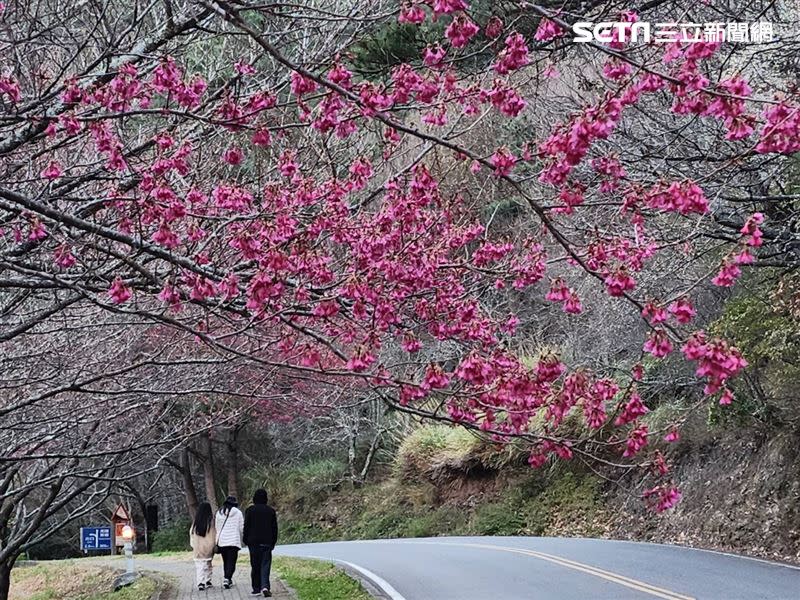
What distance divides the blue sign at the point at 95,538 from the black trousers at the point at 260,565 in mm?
4501

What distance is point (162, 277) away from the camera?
5.55m

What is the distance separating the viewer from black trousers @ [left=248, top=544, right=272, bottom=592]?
1201 centimetres

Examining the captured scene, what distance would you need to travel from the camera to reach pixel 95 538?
15695 millimetres

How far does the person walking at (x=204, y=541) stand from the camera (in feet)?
43.5

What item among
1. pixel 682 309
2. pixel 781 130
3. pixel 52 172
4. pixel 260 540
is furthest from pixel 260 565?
pixel 781 130

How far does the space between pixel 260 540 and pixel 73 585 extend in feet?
34.1

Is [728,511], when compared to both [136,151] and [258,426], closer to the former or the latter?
[136,151]

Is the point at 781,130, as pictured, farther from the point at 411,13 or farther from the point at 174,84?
the point at 174,84

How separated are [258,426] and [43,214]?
25502mm

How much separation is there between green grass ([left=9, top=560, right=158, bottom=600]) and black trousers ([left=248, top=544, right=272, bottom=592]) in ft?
6.74

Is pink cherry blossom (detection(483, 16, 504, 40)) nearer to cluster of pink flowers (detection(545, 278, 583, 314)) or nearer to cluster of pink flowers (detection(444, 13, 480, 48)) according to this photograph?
cluster of pink flowers (detection(444, 13, 480, 48))

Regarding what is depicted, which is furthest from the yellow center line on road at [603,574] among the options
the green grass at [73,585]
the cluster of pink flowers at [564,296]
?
the green grass at [73,585]

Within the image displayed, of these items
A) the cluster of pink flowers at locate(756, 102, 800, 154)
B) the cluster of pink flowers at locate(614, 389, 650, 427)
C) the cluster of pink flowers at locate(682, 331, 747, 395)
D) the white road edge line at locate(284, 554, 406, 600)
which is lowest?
the white road edge line at locate(284, 554, 406, 600)

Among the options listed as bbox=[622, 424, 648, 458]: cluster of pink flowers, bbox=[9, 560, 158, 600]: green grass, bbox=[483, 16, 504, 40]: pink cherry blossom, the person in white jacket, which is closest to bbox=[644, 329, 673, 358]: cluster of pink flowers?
bbox=[622, 424, 648, 458]: cluster of pink flowers
